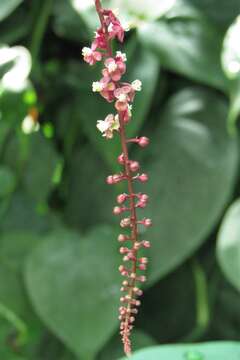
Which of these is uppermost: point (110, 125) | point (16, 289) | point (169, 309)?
point (110, 125)

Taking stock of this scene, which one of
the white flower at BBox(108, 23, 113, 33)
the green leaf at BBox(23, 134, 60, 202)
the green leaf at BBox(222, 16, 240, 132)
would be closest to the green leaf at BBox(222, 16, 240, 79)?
the green leaf at BBox(222, 16, 240, 132)

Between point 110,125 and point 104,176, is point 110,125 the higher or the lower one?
the higher one

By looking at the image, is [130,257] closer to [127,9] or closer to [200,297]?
[127,9]

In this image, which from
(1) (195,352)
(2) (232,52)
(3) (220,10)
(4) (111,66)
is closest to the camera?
(4) (111,66)

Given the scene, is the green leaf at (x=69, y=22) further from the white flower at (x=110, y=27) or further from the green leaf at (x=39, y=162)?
the white flower at (x=110, y=27)

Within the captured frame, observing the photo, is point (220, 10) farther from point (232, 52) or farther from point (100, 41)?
point (100, 41)

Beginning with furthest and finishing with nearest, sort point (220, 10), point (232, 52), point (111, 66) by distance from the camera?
point (220, 10) → point (232, 52) → point (111, 66)

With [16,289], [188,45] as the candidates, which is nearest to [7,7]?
[188,45]
